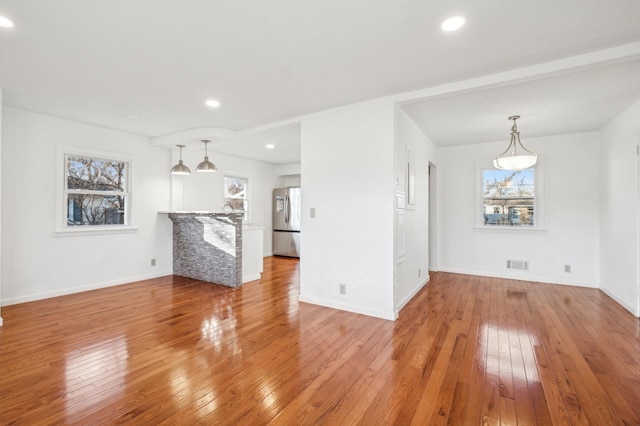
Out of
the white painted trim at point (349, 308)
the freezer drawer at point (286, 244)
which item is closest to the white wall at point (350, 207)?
the white painted trim at point (349, 308)

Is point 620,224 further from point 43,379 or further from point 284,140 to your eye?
point 43,379

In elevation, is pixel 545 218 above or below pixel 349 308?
above

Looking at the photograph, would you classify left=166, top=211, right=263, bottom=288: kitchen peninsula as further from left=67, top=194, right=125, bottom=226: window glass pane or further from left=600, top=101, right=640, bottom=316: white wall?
left=600, top=101, right=640, bottom=316: white wall

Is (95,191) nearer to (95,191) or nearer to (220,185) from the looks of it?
(95,191)

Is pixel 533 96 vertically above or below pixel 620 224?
above

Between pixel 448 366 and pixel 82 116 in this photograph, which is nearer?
pixel 448 366

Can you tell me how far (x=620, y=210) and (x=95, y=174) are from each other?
738 centimetres

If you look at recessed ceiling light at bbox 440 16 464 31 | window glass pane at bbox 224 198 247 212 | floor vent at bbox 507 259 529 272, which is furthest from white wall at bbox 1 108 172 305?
floor vent at bbox 507 259 529 272

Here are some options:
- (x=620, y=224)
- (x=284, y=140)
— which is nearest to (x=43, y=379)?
(x=284, y=140)

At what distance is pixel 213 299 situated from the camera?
414 centimetres

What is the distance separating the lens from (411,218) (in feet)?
14.0

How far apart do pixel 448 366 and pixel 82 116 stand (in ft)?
17.1

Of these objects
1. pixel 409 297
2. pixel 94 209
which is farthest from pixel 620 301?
pixel 94 209

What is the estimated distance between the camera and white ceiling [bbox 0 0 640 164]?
196cm
